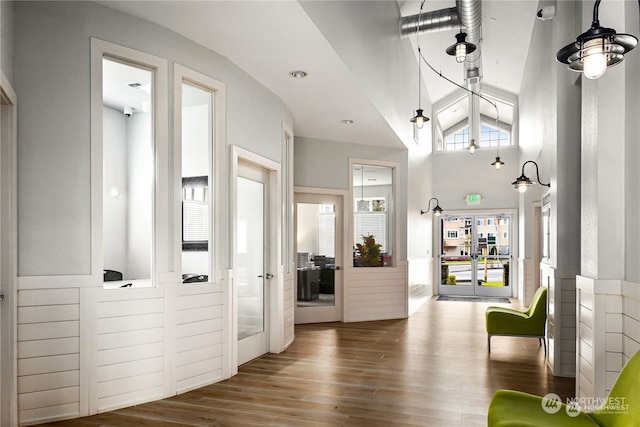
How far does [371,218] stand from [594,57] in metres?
5.99

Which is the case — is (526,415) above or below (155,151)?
below

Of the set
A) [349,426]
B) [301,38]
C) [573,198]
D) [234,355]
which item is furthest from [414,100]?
[349,426]

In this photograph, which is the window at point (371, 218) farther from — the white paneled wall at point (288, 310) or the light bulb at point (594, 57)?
the light bulb at point (594, 57)

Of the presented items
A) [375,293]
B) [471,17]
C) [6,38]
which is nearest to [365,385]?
[375,293]

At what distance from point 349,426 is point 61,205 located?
2.57 metres

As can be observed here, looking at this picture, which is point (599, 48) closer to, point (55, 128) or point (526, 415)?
point (526, 415)

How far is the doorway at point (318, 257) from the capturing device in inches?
298

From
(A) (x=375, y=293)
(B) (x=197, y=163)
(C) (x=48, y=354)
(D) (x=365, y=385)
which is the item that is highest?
(B) (x=197, y=163)

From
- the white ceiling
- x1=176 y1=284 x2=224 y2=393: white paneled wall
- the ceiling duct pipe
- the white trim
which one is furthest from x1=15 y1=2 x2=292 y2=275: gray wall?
the ceiling duct pipe

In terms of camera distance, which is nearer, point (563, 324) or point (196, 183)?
point (196, 183)

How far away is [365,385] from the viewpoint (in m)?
4.42

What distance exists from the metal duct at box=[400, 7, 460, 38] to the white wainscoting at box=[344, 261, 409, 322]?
3.73 metres

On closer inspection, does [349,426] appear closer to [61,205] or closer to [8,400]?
[8,400]

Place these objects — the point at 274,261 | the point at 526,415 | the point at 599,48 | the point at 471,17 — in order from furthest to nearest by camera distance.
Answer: the point at 471,17 → the point at 274,261 → the point at 526,415 → the point at 599,48
